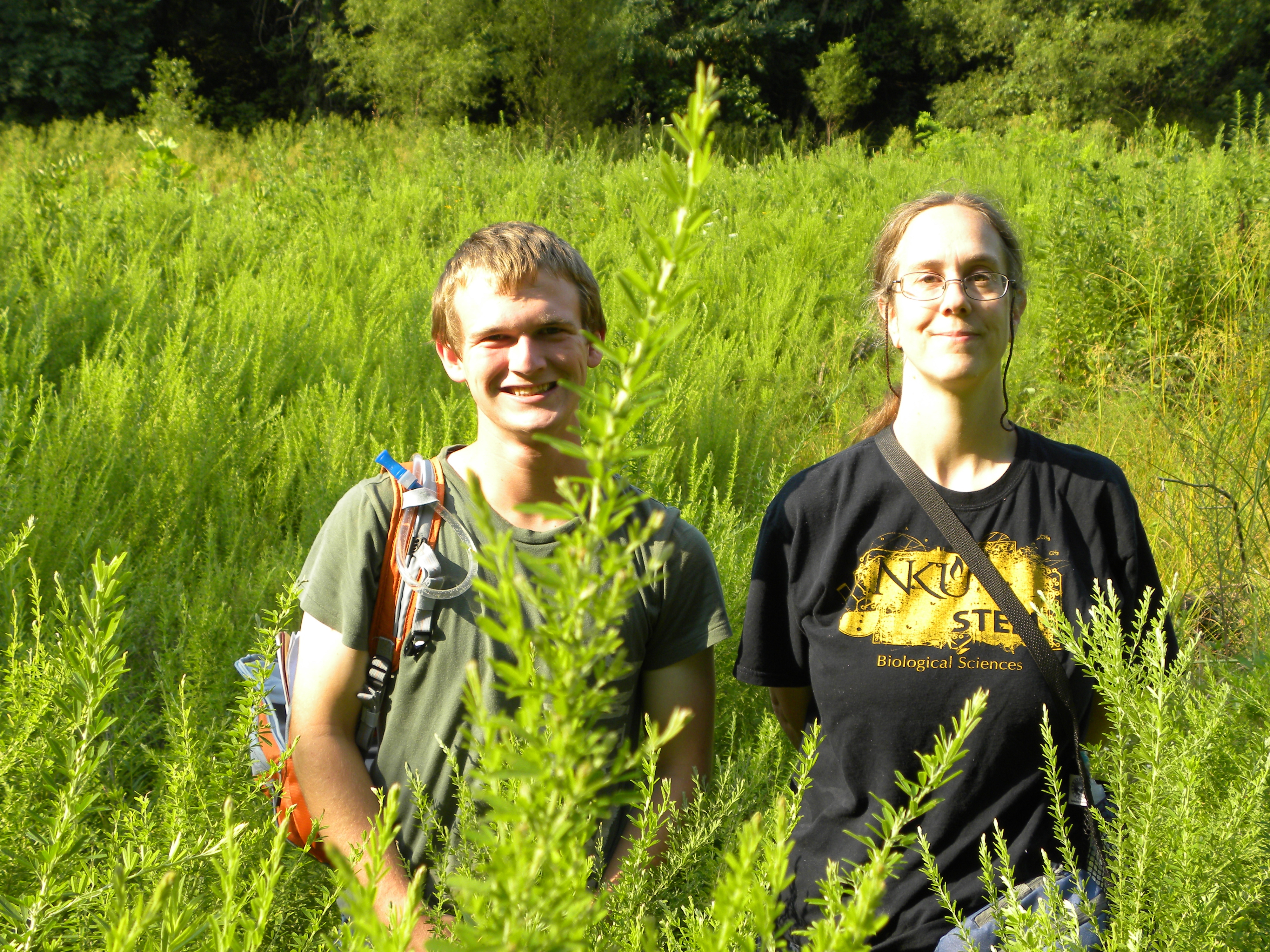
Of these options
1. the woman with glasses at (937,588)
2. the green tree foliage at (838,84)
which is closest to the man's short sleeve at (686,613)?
the woman with glasses at (937,588)

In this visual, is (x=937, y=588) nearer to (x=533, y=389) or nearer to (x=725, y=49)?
(x=533, y=389)

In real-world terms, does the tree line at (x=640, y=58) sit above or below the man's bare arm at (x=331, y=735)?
above

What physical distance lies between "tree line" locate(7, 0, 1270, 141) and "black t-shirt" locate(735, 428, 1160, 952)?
15366 millimetres

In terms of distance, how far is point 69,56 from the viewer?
63.7ft

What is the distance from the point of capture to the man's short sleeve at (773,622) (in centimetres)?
210

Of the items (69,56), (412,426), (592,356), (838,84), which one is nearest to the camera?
(592,356)

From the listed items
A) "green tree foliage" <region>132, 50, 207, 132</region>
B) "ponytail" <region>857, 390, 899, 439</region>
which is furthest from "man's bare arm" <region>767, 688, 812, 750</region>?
"green tree foliage" <region>132, 50, 207, 132</region>

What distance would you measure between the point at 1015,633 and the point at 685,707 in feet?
2.35

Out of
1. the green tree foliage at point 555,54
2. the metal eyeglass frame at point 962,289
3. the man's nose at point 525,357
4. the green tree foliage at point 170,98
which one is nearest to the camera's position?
the man's nose at point 525,357

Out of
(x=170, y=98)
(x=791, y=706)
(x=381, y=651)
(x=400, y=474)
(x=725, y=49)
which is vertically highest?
(x=725, y=49)

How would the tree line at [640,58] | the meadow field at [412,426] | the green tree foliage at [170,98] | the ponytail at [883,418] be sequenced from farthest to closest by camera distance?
the tree line at [640,58] < the green tree foliage at [170,98] < the ponytail at [883,418] < the meadow field at [412,426]

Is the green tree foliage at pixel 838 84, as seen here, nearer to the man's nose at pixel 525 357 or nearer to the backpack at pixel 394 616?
the man's nose at pixel 525 357

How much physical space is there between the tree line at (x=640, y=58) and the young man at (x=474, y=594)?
1509cm

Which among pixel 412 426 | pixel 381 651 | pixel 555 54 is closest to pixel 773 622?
pixel 381 651
